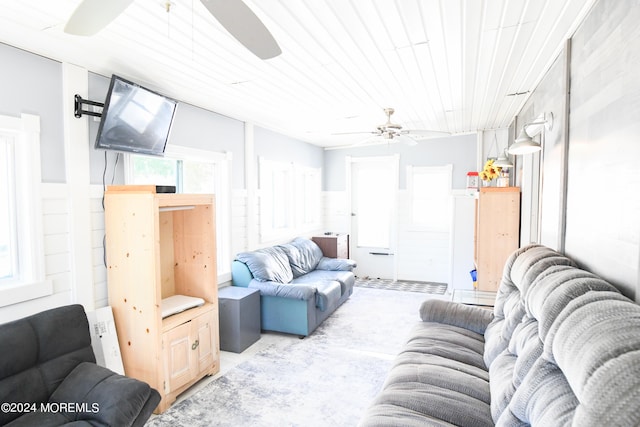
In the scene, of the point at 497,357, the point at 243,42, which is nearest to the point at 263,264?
the point at 497,357

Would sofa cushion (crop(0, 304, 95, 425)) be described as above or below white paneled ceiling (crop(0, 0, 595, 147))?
below

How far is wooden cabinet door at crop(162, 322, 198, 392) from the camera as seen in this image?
2635 mm

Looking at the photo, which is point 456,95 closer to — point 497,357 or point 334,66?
point 334,66

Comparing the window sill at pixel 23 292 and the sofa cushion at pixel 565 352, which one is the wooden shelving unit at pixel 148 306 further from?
the sofa cushion at pixel 565 352

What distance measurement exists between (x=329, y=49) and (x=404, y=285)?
15.3 ft

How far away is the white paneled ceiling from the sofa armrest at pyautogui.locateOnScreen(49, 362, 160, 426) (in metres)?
1.99

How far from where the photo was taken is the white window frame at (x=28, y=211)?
2.28 m

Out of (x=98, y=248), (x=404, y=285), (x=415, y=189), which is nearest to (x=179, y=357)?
(x=98, y=248)

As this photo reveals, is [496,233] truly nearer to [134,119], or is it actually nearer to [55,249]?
[134,119]

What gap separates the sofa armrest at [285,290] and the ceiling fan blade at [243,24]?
278cm

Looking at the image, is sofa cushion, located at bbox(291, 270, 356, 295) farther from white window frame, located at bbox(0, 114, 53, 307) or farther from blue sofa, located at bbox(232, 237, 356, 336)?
white window frame, located at bbox(0, 114, 53, 307)

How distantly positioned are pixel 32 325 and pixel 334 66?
2.55 metres

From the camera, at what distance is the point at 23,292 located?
7.45ft

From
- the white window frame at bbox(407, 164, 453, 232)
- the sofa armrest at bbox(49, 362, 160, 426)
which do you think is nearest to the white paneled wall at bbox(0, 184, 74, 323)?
the sofa armrest at bbox(49, 362, 160, 426)
